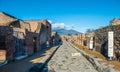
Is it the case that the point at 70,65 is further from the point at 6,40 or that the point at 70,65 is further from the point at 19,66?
the point at 6,40

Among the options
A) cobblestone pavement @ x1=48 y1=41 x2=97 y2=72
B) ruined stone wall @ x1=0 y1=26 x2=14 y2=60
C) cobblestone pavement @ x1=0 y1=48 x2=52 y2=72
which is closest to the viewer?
cobblestone pavement @ x1=0 y1=48 x2=52 y2=72

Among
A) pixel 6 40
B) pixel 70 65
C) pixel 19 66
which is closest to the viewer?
pixel 19 66

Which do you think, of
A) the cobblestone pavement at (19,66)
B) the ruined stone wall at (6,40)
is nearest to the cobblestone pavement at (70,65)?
the cobblestone pavement at (19,66)

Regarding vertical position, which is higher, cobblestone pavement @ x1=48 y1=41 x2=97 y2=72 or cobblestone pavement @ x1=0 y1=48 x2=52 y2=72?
cobblestone pavement @ x1=0 y1=48 x2=52 y2=72

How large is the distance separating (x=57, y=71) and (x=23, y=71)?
8.06ft

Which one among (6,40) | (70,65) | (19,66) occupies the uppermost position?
(6,40)

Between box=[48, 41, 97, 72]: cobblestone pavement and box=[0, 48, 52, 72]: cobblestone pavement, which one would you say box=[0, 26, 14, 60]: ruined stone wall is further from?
box=[48, 41, 97, 72]: cobblestone pavement

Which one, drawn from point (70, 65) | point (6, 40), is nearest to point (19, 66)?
point (6, 40)

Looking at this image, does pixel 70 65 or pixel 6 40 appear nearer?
pixel 6 40

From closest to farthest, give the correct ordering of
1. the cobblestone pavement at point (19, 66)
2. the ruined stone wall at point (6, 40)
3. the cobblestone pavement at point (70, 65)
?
the cobblestone pavement at point (19, 66) → the ruined stone wall at point (6, 40) → the cobblestone pavement at point (70, 65)

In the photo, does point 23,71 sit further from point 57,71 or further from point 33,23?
point 33,23

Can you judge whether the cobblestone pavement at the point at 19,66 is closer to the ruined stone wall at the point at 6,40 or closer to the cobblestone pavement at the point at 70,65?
the ruined stone wall at the point at 6,40

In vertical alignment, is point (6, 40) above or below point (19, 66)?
above

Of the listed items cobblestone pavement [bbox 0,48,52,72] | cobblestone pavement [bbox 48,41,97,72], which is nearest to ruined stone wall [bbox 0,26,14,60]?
cobblestone pavement [bbox 0,48,52,72]
